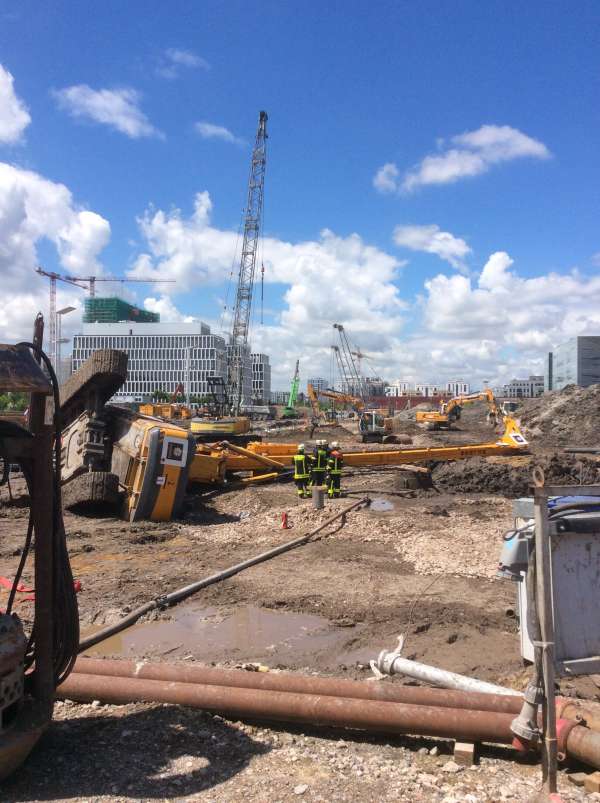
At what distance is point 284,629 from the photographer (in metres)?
6.51

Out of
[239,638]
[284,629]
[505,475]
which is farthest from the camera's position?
[505,475]

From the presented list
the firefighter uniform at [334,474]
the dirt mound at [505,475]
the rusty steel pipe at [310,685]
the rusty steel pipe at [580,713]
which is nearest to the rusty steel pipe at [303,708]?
the rusty steel pipe at [310,685]

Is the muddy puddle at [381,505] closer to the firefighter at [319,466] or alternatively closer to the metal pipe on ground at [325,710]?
the firefighter at [319,466]

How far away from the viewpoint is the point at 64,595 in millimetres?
3725

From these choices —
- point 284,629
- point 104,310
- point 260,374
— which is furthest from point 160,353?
point 284,629

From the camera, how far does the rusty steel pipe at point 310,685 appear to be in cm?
391

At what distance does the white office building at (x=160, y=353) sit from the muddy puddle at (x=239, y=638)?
124 metres

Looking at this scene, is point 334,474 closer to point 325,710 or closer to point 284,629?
point 284,629

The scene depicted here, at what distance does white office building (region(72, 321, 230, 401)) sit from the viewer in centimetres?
13025

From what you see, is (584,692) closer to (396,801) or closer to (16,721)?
(396,801)

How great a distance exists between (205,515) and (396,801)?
9798mm

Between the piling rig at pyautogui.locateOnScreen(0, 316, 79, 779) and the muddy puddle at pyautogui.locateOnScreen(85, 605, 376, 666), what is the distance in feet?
7.26

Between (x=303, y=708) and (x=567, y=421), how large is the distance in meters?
33.5

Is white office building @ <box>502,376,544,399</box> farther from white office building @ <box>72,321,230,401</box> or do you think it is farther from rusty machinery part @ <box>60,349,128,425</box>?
rusty machinery part @ <box>60,349,128,425</box>
